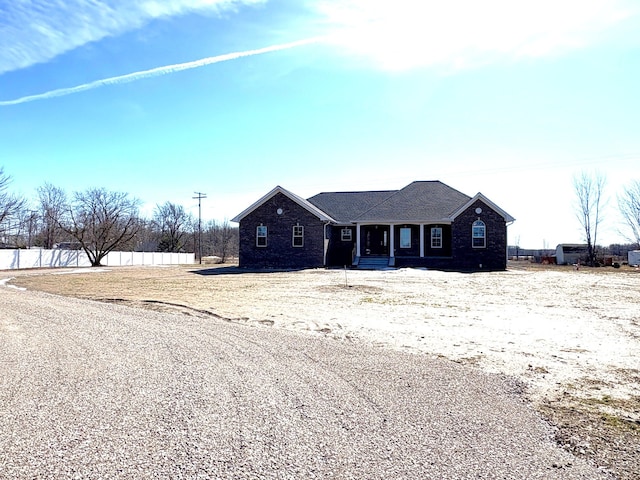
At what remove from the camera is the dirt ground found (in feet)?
14.3

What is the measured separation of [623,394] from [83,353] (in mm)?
6926

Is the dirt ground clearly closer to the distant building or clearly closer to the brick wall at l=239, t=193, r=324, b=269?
the brick wall at l=239, t=193, r=324, b=269

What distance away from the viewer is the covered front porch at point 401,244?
3103 centimetres

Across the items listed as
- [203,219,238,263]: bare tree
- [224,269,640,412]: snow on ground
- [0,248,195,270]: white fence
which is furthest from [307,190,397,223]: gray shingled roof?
[203,219,238,263]: bare tree

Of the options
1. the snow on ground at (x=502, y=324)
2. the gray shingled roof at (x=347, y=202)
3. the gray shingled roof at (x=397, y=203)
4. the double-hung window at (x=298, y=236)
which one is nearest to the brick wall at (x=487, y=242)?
the gray shingled roof at (x=397, y=203)

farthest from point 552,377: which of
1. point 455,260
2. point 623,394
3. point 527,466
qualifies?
point 455,260

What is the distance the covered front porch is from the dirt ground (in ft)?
40.2

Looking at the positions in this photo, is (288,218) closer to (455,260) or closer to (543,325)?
(455,260)

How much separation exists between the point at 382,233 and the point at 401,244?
1726mm

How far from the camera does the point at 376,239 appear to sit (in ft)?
109

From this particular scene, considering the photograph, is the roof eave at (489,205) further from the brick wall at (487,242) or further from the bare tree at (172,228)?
the bare tree at (172,228)

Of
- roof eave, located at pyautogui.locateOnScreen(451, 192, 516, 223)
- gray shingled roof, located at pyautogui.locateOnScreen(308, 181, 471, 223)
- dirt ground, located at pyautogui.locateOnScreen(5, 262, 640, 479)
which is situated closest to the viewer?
dirt ground, located at pyautogui.locateOnScreen(5, 262, 640, 479)

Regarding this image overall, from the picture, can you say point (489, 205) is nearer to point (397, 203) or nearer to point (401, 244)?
point (401, 244)

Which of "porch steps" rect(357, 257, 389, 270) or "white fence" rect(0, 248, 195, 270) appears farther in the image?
"white fence" rect(0, 248, 195, 270)
